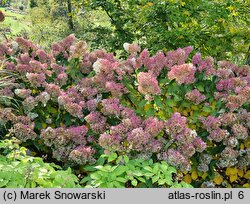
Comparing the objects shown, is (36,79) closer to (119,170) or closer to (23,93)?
(23,93)

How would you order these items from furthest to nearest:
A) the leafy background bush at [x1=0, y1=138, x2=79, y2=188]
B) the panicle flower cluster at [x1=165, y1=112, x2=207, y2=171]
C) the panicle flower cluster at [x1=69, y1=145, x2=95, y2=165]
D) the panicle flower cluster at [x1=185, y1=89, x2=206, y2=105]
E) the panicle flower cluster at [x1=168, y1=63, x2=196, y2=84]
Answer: the panicle flower cluster at [x1=185, y1=89, x2=206, y2=105] → the panicle flower cluster at [x1=168, y1=63, x2=196, y2=84] → the panicle flower cluster at [x1=69, y1=145, x2=95, y2=165] → the panicle flower cluster at [x1=165, y1=112, x2=207, y2=171] → the leafy background bush at [x1=0, y1=138, x2=79, y2=188]

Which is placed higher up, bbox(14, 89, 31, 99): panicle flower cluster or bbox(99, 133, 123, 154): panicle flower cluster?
bbox(14, 89, 31, 99): panicle flower cluster

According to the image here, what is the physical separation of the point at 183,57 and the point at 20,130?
126cm

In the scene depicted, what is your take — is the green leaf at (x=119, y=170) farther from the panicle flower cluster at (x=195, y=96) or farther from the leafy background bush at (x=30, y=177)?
the panicle flower cluster at (x=195, y=96)

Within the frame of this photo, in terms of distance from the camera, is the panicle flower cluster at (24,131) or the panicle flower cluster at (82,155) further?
the panicle flower cluster at (24,131)

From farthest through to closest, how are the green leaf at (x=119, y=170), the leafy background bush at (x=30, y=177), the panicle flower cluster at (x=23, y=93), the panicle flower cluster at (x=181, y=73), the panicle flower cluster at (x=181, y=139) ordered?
the panicle flower cluster at (x=23, y=93) < the panicle flower cluster at (x=181, y=73) < the panicle flower cluster at (x=181, y=139) < the green leaf at (x=119, y=170) < the leafy background bush at (x=30, y=177)

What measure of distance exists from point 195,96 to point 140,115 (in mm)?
392

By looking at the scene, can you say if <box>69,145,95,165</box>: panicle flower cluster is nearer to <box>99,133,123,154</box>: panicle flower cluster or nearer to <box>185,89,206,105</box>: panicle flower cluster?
<box>99,133,123,154</box>: panicle flower cluster

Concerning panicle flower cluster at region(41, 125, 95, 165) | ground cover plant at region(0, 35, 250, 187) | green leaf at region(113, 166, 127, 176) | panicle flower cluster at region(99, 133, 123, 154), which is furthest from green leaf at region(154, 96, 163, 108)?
green leaf at region(113, 166, 127, 176)

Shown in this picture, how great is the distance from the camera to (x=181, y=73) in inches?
115

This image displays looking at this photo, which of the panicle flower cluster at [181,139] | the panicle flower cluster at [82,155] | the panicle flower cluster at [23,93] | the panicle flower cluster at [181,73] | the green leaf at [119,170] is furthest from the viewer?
the panicle flower cluster at [23,93]

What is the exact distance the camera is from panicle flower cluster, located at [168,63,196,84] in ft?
9.48

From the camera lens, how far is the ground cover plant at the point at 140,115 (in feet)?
8.88

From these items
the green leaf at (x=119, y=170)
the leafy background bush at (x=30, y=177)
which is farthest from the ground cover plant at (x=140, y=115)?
the leafy background bush at (x=30, y=177)
